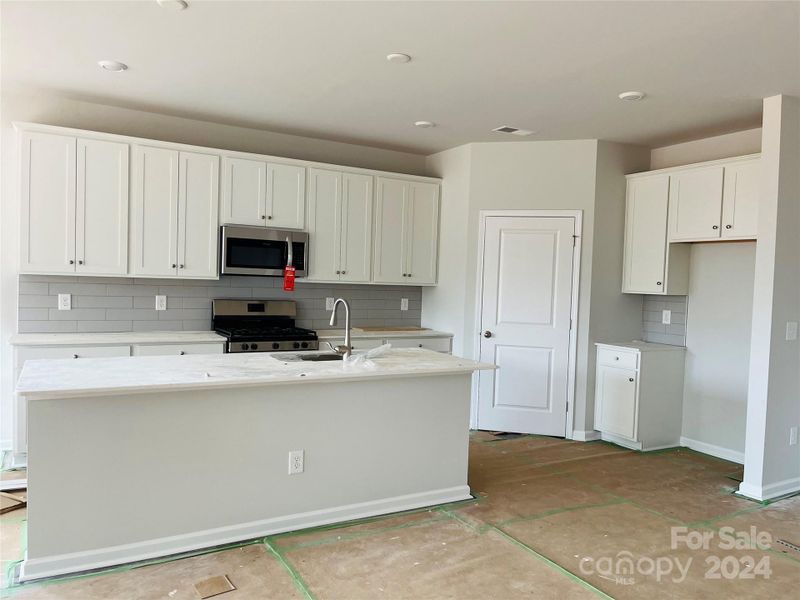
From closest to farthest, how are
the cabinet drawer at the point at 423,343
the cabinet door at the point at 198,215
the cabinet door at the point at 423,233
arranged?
the cabinet door at the point at 198,215 → the cabinet drawer at the point at 423,343 → the cabinet door at the point at 423,233

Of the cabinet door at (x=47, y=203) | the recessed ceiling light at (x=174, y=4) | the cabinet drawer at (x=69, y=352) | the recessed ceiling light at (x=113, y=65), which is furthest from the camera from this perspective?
the cabinet door at (x=47, y=203)

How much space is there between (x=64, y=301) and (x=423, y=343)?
295 cm

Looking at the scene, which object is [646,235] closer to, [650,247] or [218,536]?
[650,247]

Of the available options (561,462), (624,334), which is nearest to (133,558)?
(561,462)

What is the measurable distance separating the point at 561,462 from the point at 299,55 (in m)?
3.40

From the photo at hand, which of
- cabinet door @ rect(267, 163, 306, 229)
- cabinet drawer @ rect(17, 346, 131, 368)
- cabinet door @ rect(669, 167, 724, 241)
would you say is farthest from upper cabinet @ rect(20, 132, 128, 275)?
cabinet door @ rect(669, 167, 724, 241)

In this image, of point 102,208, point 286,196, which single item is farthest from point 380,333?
point 102,208

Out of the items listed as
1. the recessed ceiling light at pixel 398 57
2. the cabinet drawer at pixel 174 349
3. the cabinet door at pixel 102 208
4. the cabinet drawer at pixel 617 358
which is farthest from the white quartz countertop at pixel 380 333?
the recessed ceiling light at pixel 398 57

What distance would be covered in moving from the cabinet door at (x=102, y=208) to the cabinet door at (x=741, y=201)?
4.45 metres

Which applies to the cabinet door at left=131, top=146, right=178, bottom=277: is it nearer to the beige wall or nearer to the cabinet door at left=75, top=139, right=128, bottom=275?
the cabinet door at left=75, top=139, right=128, bottom=275

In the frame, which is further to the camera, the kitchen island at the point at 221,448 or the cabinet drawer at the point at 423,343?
the cabinet drawer at the point at 423,343

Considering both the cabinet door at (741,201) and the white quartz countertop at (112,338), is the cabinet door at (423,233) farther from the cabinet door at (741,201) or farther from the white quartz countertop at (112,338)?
the cabinet door at (741,201)

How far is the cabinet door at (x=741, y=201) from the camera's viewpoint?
4.30 meters

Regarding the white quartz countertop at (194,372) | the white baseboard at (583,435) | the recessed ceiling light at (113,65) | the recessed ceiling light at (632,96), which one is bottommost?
the white baseboard at (583,435)
